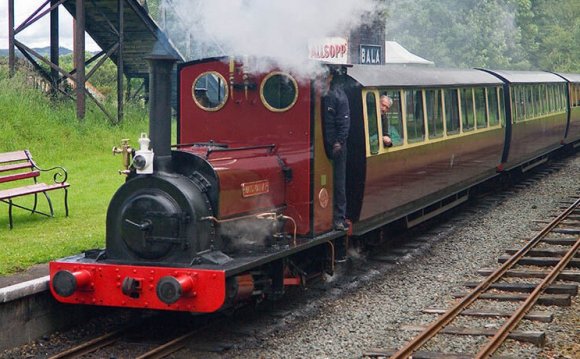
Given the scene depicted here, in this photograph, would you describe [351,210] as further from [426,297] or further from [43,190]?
[43,190]

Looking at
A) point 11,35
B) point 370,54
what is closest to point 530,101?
point 370,54

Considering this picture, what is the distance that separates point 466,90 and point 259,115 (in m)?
6.06

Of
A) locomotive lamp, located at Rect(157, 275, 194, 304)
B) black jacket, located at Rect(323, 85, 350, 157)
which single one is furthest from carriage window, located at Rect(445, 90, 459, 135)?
locomotive lamp, located at Rect(157, 275, 194, 304)

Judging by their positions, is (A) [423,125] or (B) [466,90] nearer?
(A) [423,125]

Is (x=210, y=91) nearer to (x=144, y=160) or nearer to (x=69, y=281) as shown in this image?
(x=144, y=160)

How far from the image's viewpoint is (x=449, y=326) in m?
8.52

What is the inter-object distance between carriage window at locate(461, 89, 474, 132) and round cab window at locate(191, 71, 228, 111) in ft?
18.9

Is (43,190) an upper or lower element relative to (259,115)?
lower

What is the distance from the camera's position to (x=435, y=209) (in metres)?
14.1

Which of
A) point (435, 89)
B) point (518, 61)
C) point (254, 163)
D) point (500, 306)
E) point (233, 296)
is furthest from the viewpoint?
point (518, 61)

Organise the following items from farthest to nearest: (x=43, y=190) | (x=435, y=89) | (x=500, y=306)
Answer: (x=435, y=89), (x=43, y=190), (x=500, y=306)

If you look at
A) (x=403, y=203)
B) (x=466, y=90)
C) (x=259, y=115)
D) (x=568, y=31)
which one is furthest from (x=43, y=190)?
(x=568, y=31)

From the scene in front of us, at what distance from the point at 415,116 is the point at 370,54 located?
11458 millimetres

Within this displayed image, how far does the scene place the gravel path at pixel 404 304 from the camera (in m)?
7.87
